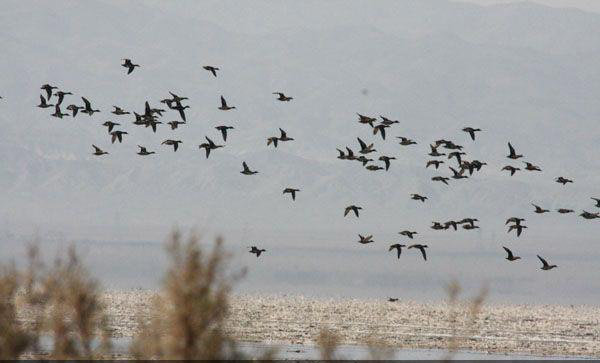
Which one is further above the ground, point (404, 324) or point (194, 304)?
point (404, 324)

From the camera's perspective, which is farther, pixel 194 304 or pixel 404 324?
pixel 404 324

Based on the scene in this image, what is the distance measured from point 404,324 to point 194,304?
42183 mm

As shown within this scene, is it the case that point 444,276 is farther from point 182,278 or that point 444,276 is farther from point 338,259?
point 182,278

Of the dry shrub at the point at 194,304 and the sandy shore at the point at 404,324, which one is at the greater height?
the sandy shore at the point at 404,324

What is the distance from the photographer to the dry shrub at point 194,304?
20.3 meters

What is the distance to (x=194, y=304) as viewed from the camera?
20406mm

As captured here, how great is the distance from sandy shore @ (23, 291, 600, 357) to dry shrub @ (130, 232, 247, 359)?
89.6ft

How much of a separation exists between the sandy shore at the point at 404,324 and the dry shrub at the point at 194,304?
27.3 metres

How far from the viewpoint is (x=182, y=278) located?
20562 millimetres

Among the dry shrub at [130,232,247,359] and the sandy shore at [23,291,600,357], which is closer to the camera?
the dry shrub at [130,232,247,359]

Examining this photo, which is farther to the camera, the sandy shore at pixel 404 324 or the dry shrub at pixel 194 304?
the sandy shore at pixel 404 324

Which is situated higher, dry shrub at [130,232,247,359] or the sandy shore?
the sandy shore

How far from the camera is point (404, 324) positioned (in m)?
61.7

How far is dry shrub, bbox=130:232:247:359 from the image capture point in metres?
20.3
